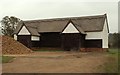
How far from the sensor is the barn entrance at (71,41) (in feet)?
124

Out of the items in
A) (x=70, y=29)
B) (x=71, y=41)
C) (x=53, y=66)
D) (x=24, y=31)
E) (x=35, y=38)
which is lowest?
(x=53, y=66)

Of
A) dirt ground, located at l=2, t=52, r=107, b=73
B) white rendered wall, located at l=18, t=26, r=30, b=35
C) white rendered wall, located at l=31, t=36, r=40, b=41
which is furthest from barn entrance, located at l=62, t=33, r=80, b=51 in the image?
dirt ground, located at l=2, t=52, r=107, b=73

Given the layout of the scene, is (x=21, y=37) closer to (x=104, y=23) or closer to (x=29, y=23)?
(x=29, y=23)

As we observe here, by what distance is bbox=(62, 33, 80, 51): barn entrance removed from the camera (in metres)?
37.7

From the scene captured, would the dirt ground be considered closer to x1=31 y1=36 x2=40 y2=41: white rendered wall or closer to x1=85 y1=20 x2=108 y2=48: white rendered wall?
x1=85 y1=20 x2=108 y2=48: white rendered wall

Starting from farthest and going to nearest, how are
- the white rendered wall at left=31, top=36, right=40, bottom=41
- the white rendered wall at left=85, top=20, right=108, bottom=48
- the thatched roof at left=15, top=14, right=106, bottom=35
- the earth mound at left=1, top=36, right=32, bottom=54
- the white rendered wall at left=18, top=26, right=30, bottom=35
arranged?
the white rendered wall at left=31, top=36, right=40, bottom=41 → the white rendered wall at left=18, top=26, right=30, bottom=35 → the thatched roof at left=15, top=14, right=106, bottom=35 → the white rendered wall at left=85, top=20, right=108, bottom=48 → the earth mound at left=1, top=36, right=32, bottom=54

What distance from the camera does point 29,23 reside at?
49.3 meters

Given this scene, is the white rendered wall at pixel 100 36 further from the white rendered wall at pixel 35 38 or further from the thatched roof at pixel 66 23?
the white rendered wall at pixel 35 38

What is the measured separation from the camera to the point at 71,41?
37781mm

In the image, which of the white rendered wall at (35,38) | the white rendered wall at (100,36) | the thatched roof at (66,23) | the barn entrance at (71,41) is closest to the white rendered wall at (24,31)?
the thatched roof at (66,23)

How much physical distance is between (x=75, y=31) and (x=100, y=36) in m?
4.18

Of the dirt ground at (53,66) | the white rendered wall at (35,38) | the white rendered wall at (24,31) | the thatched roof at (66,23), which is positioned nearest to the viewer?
the dirt ground at (53,66)

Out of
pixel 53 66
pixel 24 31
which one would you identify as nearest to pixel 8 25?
pixel 24 31

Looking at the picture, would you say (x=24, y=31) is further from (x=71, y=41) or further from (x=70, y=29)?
(x=71, y=41)
